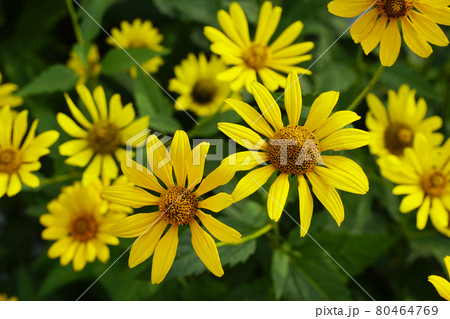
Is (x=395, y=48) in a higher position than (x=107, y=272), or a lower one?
higher

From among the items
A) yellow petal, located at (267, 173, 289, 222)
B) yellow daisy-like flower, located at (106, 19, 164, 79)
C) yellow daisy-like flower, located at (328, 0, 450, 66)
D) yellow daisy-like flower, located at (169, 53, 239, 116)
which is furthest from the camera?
yellow daisy-like flower, located at (106, 19, 164, 79)

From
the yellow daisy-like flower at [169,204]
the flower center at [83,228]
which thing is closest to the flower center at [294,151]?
the yellow daisy-like flower at [169,204]

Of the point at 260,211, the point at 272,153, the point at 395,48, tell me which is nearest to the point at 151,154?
the point at 272,153

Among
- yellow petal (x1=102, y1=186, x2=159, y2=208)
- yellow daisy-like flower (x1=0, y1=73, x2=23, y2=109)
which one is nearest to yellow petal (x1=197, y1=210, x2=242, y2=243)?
yellow petal (x1=102, y1=186, x2=159, y2=208)

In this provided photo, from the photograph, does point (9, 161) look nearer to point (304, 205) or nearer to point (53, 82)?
point (53, 82)

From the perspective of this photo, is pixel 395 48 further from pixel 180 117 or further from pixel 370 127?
pixel 180 117

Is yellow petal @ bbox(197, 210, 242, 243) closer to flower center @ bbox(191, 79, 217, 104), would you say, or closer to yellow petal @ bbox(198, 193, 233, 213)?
yellow petal @ bbox(198, 193, 233, 213)

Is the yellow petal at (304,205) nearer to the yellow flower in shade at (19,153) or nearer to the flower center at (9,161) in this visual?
the yellow flower in shade at (19,153)
